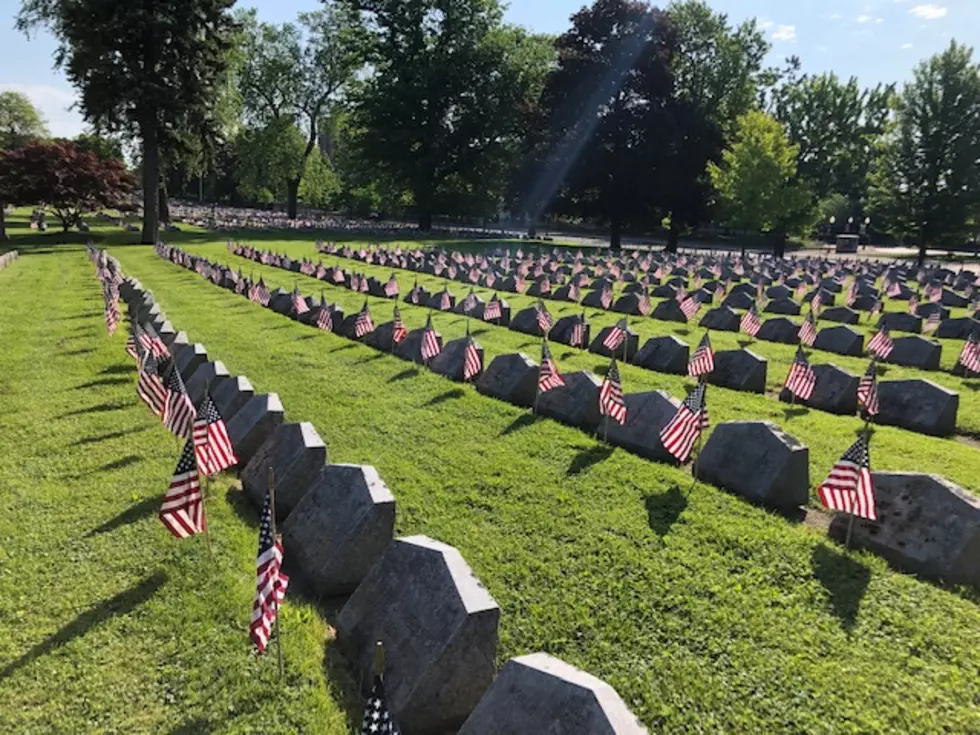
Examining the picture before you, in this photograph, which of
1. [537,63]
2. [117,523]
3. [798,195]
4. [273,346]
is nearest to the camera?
[117,523]

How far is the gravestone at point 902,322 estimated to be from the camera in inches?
743

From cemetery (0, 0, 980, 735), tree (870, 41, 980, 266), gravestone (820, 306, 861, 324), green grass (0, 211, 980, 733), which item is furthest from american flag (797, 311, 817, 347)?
tree (870, 41, 980, 266)

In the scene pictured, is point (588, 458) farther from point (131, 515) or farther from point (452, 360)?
point (131, 515)

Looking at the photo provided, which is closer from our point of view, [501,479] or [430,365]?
[501,479]

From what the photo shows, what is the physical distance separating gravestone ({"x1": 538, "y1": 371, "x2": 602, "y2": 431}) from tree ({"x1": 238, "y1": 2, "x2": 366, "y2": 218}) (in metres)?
61.7

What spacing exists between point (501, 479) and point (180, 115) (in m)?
36.7

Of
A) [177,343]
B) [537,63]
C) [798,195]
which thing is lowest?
[177,343]

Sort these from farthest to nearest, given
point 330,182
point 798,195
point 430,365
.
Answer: point 330,182
point 798,195
point 430,365

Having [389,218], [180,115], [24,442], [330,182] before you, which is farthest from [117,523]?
[389,218]

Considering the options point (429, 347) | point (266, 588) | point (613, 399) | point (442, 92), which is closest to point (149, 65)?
point (442, 92)

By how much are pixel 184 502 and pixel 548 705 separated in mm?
3835

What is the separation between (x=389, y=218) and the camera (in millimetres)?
86500

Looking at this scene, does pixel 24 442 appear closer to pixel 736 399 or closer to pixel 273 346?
pixel 273 346

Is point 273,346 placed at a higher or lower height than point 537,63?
lower
